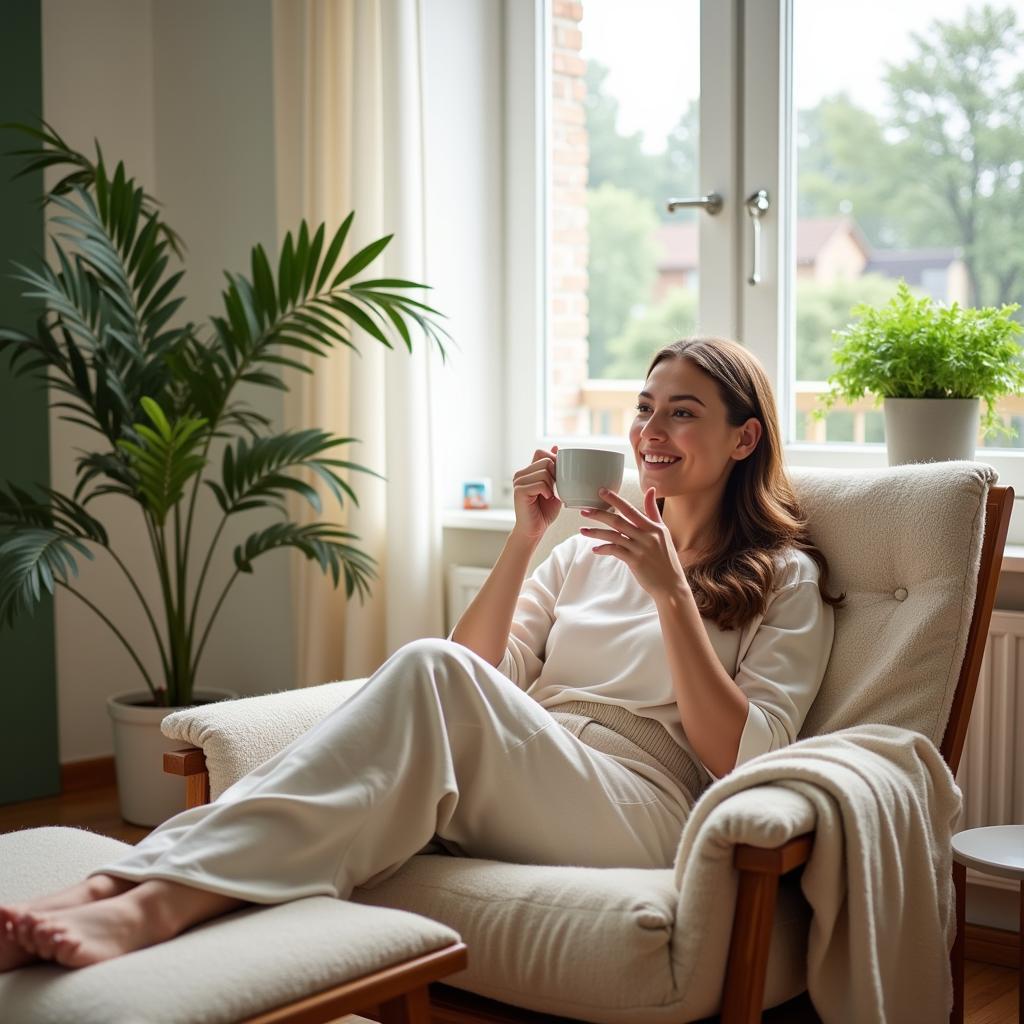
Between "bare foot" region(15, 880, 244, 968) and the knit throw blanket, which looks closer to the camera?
"bare foot" region(15, 880, 244, 968)

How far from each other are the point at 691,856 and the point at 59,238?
110 inches

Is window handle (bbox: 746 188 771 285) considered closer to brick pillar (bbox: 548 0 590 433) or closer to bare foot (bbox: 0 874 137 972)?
brick pillar (bbox: 548 0 590 433)

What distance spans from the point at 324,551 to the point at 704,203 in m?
1.15

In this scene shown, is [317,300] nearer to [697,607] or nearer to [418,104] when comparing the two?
[418,104]

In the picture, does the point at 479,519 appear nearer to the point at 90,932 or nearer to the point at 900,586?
the point at 900,586

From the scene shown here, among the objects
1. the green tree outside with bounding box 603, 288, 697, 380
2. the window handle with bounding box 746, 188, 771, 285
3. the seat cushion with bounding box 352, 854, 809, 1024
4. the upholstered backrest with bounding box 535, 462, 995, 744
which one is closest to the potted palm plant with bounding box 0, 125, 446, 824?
the green tree outside with bounding box 603, 288, 697, 380

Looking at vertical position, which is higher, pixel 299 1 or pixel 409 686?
pixel 299 1

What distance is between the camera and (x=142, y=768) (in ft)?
10.9

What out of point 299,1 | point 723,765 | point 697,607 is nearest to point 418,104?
point 299,1

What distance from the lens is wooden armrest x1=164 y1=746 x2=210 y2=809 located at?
197 centimetres

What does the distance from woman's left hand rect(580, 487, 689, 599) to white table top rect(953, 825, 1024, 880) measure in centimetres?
56

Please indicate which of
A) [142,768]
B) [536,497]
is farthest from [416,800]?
[142,768]

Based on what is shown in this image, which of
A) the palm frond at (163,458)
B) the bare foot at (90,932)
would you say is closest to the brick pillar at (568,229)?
the palm frond at (163,458)

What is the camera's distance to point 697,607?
1993mm
